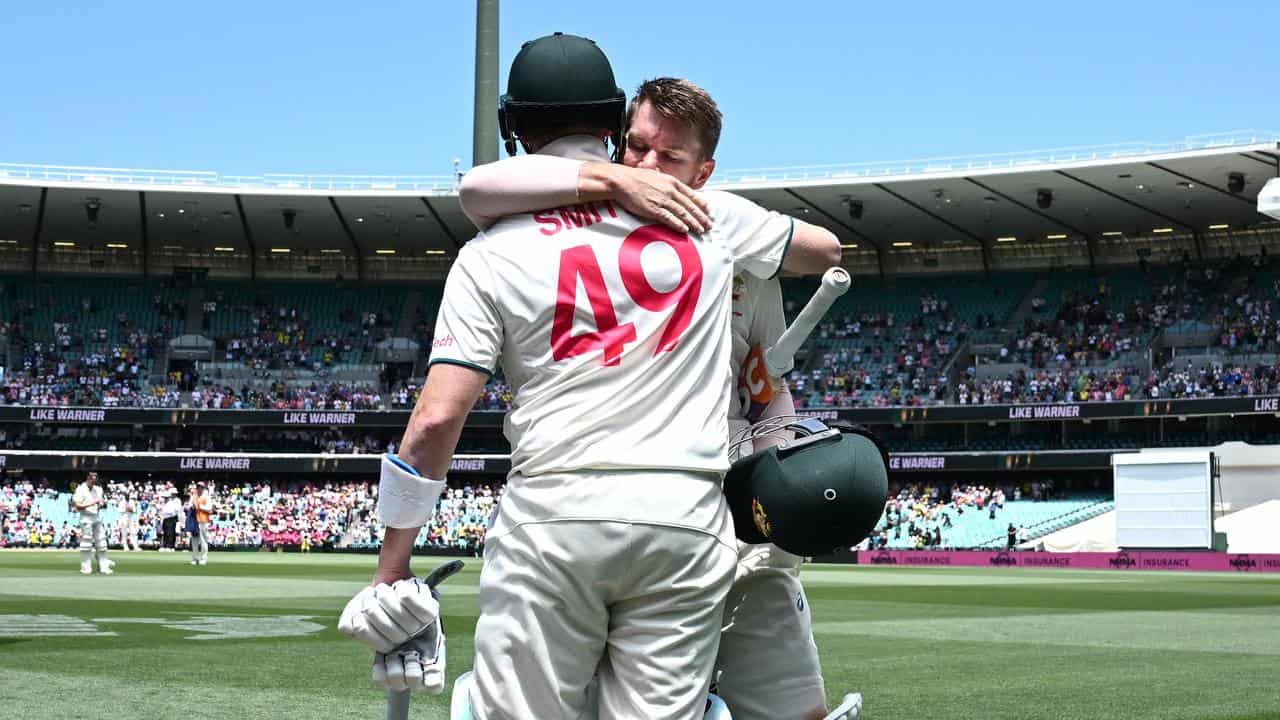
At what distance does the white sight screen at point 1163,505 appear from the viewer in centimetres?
3375

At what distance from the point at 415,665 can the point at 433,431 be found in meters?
0.51

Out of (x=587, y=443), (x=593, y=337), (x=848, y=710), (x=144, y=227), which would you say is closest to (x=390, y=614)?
(x=587, y=443)

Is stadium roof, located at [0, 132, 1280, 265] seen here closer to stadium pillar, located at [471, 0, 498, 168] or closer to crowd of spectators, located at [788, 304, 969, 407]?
crowd of spectators, located at [788, 304, 969, 407]

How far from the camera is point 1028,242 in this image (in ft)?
193

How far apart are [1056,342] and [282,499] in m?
30.2

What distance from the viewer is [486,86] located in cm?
900

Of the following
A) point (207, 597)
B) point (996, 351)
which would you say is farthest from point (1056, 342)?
point (207, 597)

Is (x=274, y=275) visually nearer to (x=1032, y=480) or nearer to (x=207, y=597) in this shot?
(x=1032, y=480)

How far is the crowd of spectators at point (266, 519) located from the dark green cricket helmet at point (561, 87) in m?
41.6

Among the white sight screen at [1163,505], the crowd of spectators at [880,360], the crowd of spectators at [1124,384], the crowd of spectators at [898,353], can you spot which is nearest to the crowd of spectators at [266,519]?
the crowd of spectators at [898,353]

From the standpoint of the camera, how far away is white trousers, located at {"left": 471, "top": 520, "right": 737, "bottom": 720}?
2865 millimetres

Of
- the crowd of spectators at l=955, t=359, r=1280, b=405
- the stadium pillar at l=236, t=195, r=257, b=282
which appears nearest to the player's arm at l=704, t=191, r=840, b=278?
the crowd of spectators at l=955, t=359, r=1280, b=405

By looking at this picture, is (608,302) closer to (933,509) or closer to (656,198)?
(656,198)

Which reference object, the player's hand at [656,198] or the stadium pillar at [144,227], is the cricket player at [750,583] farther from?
the stadium pillar at [144,227]
